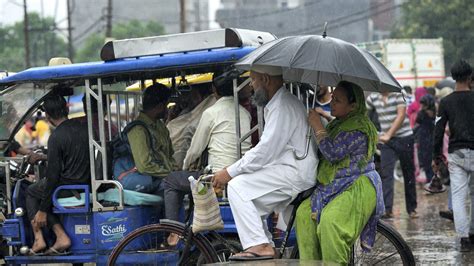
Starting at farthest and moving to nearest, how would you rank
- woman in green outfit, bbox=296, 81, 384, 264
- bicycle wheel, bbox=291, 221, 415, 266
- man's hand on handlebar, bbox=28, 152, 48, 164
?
man's hand on handlebar, bbox=28, 152, 48, 164 < bicycle wheel, bbox=291, 221, 415, 266 < woman in green outfit, bbox=296, 81, 384, 264

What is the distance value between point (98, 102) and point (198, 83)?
1742 mm

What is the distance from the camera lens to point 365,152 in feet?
19.9

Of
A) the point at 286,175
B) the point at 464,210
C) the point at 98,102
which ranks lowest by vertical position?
the point at 464,210

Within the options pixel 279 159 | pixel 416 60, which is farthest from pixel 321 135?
pixel 416 60

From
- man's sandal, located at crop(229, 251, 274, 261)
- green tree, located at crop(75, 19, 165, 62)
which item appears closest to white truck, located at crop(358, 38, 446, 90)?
man's sandal, located at crop(229, 251, 274, 261)

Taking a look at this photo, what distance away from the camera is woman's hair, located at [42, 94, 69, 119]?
7.46 m

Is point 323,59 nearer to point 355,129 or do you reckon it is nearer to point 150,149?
point 355,129

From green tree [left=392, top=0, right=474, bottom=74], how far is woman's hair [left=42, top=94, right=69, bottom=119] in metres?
22.0

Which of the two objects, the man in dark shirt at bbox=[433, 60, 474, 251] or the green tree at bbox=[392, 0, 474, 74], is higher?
the green tree at bbox=[392, 0, 474, 74]

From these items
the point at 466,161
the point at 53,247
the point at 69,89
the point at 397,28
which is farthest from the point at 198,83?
the point at 397,28

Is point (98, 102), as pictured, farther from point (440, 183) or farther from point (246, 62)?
point (440, 183)

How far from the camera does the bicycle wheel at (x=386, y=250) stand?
6643mm

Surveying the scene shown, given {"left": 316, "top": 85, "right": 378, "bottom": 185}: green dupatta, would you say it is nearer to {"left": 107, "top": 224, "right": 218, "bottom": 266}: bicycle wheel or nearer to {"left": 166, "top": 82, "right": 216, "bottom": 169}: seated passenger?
{"left": 107, "top": 224, "right": 218, "bottom": 266}: bicycle wheel

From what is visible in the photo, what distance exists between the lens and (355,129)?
19.8 ft
